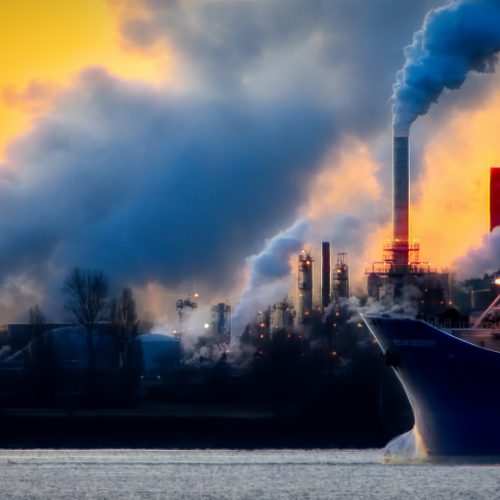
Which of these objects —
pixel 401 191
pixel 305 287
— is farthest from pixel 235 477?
pixel 305 287

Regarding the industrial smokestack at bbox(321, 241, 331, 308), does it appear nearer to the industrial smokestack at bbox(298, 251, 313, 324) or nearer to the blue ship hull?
the industrial smokestack at bbox(298, 251, 313, 324)

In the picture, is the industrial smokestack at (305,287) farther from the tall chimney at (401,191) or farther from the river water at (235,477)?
the river water at (235,477)

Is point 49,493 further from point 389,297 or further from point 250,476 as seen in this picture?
point 389,297

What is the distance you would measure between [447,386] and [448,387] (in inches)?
1.5

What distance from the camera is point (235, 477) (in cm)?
2612

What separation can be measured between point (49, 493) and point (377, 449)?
19468mm

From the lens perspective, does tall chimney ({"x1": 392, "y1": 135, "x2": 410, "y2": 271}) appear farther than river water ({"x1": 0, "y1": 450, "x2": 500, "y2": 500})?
Yes

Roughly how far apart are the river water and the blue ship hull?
129 cm

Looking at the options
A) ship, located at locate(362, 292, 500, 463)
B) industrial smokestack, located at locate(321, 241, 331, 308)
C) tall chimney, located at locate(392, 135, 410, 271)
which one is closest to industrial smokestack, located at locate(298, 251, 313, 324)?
industrial smokestack, located at locate(321, 241, 331, 308)

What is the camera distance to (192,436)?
44281 millimetres

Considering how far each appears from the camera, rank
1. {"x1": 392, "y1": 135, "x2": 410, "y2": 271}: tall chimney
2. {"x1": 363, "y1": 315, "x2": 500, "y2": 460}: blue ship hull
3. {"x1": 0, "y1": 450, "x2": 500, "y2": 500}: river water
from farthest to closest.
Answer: {"x1": 392, "y1": 135, "x2": 410, "y2": 271}: tall chimney < {"x1": 363, "y1": 315, "x2": 500, "y2": 460}: blue ship hull < {"x1": 0, "y1": 450, "x2": 500, "y2": 500}: river water

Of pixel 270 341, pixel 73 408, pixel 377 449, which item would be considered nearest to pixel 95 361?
pixel 270 341

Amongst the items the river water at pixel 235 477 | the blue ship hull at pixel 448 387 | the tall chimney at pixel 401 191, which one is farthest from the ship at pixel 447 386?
the tall chimney at pixel 401 191

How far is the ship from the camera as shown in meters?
34.3
